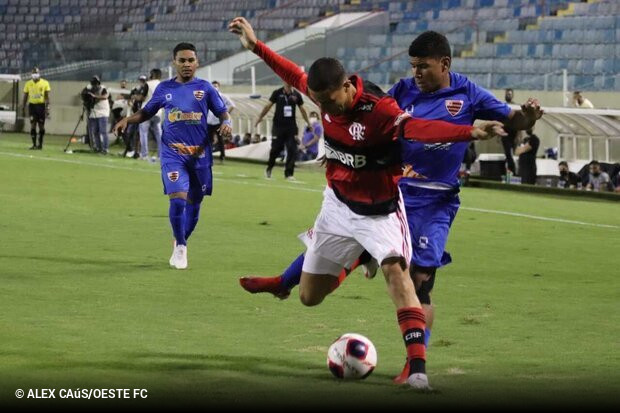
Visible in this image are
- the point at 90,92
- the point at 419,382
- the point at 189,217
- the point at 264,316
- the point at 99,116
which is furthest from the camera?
the point at 90,92

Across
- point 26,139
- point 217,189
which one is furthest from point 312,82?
point 26,139

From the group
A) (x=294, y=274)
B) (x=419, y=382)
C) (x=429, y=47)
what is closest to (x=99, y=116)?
(x=294, y=274)

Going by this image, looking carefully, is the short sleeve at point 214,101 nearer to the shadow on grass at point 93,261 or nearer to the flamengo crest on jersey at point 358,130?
the shadow on grass at point 93,261

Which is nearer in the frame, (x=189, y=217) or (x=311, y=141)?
(x=189, y=217)

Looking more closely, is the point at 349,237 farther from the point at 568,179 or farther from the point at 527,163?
the point at 527,163

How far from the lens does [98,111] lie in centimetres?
3397

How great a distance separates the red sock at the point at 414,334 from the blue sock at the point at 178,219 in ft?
19.8

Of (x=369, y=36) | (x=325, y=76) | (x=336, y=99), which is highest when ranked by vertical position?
(x=369, y=36)

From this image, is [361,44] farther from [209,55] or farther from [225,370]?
[225,370]

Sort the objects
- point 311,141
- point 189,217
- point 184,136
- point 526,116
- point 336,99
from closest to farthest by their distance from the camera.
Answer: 1. point 336,99
2. point 526,116
3. point 184,136
4. point 189,217
5. point 311,141

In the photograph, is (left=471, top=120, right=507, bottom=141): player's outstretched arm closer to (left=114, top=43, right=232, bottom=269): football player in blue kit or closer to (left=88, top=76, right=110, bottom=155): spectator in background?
(left=114, top=43, right=232, bottom=269): football player in blue kit

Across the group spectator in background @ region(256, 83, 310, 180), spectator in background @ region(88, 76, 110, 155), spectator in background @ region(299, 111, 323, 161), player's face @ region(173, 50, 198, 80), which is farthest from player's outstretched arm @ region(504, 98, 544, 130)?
spectator in background @ region(88, 76, 110, 155)

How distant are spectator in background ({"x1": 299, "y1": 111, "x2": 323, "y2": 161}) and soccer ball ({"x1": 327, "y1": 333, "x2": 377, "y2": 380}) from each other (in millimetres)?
25112

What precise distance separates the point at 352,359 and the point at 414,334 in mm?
488
